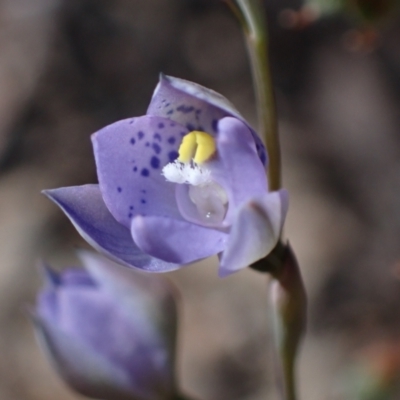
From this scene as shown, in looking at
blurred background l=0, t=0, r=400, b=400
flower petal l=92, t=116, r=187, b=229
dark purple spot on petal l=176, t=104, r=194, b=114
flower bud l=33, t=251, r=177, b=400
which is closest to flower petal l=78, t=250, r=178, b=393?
flower bud l=33, t=251, r=177, b=400

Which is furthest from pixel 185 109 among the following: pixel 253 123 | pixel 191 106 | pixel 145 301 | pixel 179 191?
pixel 253 123

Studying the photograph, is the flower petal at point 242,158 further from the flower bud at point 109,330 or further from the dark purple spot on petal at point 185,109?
the flower bud at point 109,330

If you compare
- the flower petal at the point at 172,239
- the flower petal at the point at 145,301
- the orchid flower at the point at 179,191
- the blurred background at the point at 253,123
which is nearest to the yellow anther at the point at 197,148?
the orchid flower at the point at 179,191

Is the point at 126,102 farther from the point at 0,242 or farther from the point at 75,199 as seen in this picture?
the point at 75,199

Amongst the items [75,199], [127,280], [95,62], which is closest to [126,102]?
[95,62]

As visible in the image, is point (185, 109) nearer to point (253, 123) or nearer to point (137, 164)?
point (137, 164)

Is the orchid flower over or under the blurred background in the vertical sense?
over

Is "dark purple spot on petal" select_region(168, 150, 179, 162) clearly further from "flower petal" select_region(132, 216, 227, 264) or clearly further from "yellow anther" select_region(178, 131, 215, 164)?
"flower petal" select_region(132, 216, 227, 264)
